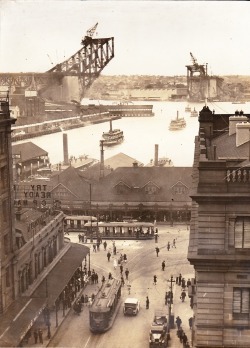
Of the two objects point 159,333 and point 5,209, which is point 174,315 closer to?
point 159,333

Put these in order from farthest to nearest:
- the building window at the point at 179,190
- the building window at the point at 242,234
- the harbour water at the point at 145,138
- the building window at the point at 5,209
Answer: the building window at the point at 179,190 → the harbour water at the point at 145,138 → the building window at the point at 5,209 → the building window at the point at 242,234

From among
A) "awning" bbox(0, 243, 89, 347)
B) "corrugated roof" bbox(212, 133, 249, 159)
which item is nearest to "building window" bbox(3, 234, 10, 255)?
"awning" bbox(0, 243, 89, 347)

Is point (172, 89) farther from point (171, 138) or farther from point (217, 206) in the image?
point (217, 206)

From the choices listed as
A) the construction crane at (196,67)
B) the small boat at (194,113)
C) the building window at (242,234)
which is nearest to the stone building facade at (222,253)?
the building window at (242,234)

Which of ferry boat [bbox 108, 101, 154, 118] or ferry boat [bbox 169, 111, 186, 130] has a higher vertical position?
ferry boat [bbox 108, 101, 154, 118]

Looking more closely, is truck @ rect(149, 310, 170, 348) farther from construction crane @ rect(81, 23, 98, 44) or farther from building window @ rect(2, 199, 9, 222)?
construction crane @ rect(81, 23, 98, 44)

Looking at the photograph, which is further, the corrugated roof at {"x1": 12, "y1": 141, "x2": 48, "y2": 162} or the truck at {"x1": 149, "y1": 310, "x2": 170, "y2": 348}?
the corrugated roof at {"x1": 12, "y1": 141, "x2": 48, "y2": 162}

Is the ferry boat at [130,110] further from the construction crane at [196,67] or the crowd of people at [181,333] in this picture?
the crowd of people at [181,333]
